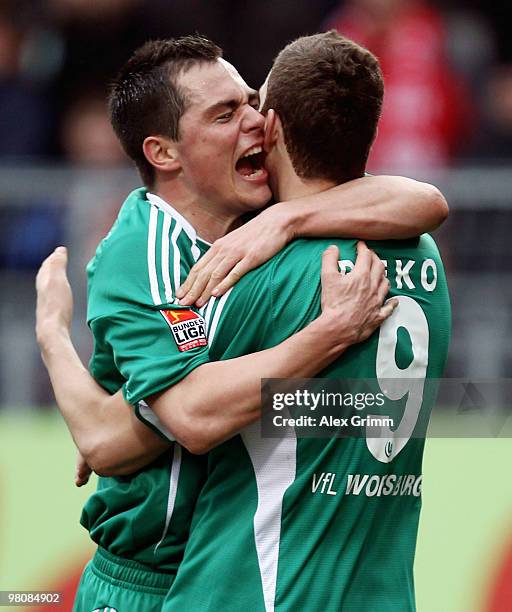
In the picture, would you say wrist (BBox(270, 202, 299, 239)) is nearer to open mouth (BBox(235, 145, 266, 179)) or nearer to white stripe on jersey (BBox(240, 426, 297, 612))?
open mouth (BBox(235, 145, 266, 179))

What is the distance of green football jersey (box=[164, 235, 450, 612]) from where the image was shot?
10.0 feet

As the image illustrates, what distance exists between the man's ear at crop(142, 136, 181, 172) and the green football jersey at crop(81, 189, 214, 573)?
0.32ft

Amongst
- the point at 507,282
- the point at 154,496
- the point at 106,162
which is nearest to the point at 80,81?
the point at 106,162

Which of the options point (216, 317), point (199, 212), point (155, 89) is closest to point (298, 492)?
point (216, 317)

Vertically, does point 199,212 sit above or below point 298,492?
above

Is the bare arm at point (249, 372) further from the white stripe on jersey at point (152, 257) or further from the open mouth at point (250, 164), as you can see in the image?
the open mouth at point (250, 164)

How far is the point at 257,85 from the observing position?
8750 millimetres

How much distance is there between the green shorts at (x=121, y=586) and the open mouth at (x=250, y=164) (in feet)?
3.70

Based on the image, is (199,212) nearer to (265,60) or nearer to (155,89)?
(155,89)

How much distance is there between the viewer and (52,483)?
5.41m

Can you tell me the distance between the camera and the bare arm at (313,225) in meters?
3.14

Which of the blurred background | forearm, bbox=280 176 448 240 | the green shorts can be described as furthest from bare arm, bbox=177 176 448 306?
the blurred background

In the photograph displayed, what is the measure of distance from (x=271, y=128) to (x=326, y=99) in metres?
0.20

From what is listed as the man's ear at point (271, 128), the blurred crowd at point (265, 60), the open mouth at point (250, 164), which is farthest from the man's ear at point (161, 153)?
the blurred crowd at point (265, 60)
